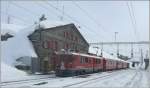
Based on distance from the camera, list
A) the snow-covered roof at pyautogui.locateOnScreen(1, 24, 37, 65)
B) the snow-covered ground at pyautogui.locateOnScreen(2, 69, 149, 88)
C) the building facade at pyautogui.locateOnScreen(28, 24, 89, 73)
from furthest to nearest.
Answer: the building facade at pyautogui.locateOnScreen(28, 24, 89, 73) < the snow-covered roof at pyautogui.locateOnScreen(1, 24, 37, 65) < the snow-covered ground at pyautogui.locateOnScreen(2, 69, 149, 88)

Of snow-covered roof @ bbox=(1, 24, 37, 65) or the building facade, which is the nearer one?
snow-covered roof @ bbox=(1, 24, 37, 65)

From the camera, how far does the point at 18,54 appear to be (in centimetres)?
4175

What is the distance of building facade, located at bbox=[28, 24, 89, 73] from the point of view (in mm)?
42369

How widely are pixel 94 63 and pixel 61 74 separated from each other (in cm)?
872

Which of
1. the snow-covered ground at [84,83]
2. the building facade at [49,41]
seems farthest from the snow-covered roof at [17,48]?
the snow-covered ground at [84,83]

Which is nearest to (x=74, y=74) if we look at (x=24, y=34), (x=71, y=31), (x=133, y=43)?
(x=24, y=34)

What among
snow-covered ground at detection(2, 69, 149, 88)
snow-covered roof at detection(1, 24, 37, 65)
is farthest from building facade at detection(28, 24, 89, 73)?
snow-covered ground at detection(2, 69, 149, 88)

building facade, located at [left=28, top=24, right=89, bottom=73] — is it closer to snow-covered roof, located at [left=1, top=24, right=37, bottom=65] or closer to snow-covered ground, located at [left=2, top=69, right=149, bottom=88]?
snow-covered roof, located at [left=1, top=24, right=37, bottom=65]

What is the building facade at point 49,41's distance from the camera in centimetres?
4237

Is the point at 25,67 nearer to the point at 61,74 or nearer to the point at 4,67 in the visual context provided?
the point at 4,67

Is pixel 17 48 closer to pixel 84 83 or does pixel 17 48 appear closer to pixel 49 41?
pixel 49 41

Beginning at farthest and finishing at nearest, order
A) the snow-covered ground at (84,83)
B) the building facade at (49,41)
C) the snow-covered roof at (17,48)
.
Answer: the building facade at (49,41), the snow-covered roof at (17,48), the snow-covered ground at (84,83)

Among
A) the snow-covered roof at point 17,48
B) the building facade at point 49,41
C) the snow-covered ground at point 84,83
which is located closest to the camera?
the snow-covered ground at point 84,83

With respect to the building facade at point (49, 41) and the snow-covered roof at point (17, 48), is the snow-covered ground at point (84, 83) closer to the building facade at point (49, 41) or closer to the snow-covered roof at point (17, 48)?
the building facade at point (49, 41)
